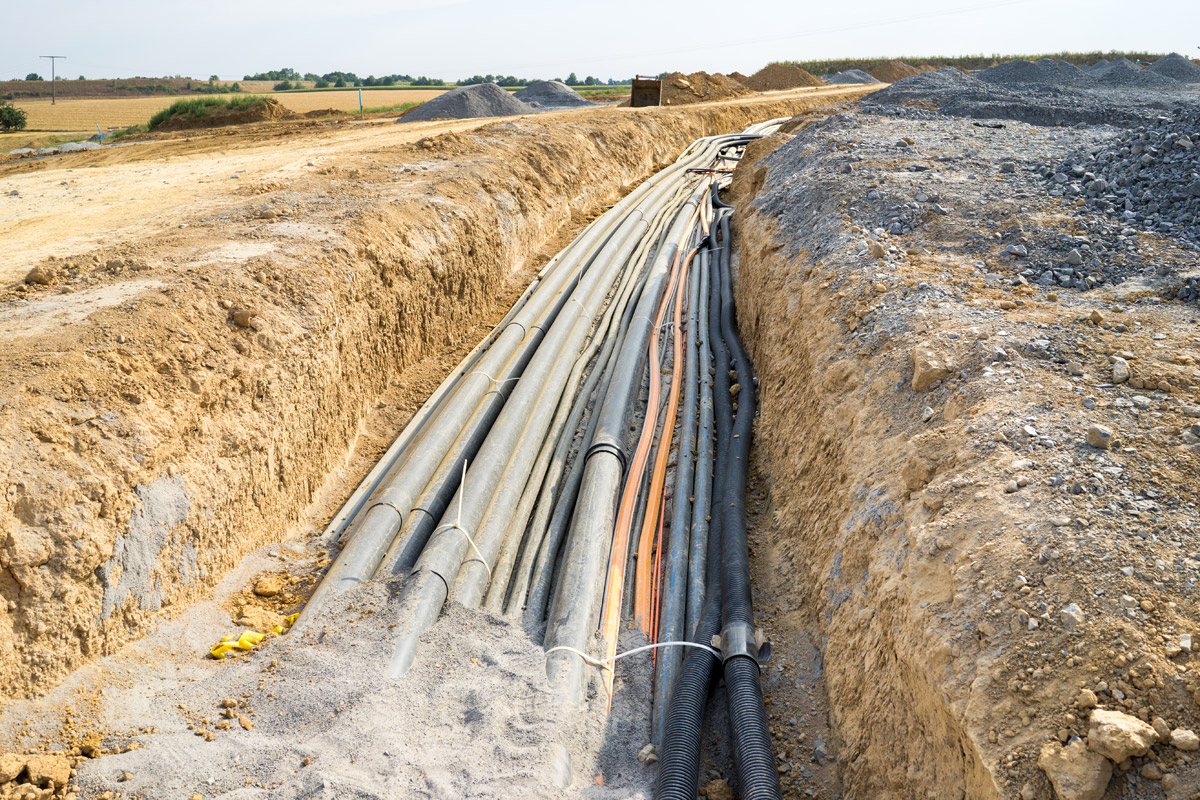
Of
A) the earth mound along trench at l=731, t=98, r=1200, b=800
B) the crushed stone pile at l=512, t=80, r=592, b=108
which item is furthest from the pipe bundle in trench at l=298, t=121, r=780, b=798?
the crushed stone pile at l=512, t=80, r=592, b=108

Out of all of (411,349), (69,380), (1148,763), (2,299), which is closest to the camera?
(1148,763)

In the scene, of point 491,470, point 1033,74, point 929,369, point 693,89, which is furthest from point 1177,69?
point 491,470

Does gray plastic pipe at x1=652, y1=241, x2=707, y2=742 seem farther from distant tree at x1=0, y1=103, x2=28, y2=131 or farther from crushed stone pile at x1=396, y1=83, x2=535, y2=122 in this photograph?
distant tree at x1=0, y1=103, x2=28, y2=131

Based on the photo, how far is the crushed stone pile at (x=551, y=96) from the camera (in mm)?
34812

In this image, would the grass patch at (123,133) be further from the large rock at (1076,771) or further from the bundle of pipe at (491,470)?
the large rock at (1076,771)

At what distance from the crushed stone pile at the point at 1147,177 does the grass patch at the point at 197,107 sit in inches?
942

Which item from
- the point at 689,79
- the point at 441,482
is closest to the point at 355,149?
the point at 441,482

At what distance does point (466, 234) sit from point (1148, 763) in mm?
8881

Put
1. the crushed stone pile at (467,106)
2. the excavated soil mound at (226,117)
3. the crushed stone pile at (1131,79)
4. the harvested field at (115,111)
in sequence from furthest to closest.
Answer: the harvested field at (115,111) < the crushed stone pile at (467,106) < the excavated soil mound at (226,117) < the crushed stone pile at (1131,79)

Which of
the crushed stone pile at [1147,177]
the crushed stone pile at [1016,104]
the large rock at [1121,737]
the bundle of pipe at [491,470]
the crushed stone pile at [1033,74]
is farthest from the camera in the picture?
the crushed stone pile at [1033,74]

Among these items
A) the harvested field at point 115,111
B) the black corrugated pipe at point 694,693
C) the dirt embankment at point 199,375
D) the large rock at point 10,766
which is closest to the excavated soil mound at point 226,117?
the harvested field at point 115,111

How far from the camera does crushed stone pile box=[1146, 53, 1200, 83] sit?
75.9 feet

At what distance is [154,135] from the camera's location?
66.7ft

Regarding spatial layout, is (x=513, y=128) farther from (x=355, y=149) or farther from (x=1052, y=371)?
(x=1052, y=371)
